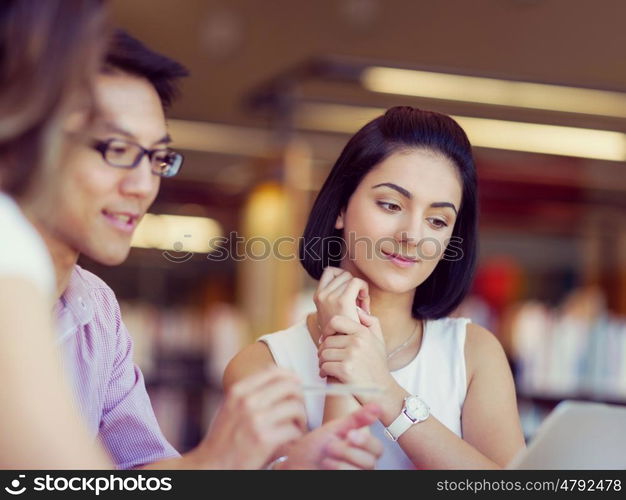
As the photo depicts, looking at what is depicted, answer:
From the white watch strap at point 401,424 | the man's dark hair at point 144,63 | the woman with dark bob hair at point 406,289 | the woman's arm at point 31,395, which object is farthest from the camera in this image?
the woman with dark bob hair at point 406,289

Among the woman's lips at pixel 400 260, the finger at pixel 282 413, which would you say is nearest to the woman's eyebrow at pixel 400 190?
the woman's lips at pixel 400 260

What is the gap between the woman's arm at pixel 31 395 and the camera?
2.74 feet

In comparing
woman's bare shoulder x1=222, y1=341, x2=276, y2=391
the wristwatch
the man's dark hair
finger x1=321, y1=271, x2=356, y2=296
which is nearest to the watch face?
the wristwatch

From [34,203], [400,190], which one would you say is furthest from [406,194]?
[34,203]

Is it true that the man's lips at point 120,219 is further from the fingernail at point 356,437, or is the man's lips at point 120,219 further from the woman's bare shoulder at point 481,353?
the woman's bare shoulder at point 481,353

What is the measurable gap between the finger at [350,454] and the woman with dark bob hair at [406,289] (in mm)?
293

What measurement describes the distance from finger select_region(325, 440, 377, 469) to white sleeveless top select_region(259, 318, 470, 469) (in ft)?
1.57

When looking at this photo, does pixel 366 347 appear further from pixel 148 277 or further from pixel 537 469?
pixel 148 277

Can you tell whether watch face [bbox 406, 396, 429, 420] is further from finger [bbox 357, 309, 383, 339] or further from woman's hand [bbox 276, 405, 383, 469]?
woman's hand [bbox 276, 405, 383, 469]

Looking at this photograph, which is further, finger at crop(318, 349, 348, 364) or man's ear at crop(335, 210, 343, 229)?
man's ear at crop(335, 210, 343, 229)

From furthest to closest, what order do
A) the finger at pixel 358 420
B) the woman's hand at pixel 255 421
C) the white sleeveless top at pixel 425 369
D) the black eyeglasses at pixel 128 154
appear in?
the white sleeveless top at pixel 425 369 → the black eyeglasses at pixel 128 154 → the finger at pixel 358 420 → the woman's hand at pixel 255 421

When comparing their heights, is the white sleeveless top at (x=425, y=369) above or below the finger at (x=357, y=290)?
below

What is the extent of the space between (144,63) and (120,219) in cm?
27

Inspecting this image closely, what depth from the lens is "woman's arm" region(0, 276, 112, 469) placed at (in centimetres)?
83
